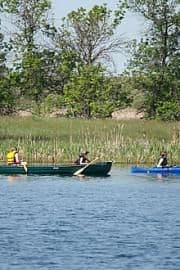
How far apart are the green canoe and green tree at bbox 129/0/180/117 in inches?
969

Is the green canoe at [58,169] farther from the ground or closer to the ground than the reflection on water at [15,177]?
farther from the ground

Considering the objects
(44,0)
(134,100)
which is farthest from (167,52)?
(44,0)

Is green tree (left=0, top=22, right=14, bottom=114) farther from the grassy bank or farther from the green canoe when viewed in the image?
the green canoe

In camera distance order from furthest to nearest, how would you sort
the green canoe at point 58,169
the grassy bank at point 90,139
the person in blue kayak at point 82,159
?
the grassy bank at point 90,139 → the person in blue kayak at point 82,159 → the green canoe at point 58,169

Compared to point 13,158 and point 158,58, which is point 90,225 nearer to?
point 13,158

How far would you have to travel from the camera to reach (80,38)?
253ft

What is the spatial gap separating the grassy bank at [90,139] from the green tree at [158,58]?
7090 millimetres

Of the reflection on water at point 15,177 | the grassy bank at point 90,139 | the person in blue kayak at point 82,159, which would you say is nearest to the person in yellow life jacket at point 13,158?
the reflection on water at point 15,177

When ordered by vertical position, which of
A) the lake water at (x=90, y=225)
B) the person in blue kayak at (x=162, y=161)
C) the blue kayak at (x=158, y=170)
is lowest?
the lake water at (x=90, y=225)

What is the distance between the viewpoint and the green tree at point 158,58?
7438 cm

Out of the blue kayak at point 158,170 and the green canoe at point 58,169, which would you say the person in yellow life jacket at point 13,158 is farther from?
the blue kayak at point 158,170

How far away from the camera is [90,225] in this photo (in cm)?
3127

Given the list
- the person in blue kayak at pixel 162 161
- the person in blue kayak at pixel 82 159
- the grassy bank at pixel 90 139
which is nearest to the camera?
the person in blue kayak at pixel 82 159

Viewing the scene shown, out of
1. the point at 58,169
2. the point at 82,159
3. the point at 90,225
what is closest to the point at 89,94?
the point at 82,159
